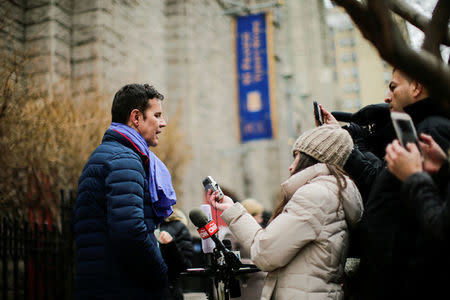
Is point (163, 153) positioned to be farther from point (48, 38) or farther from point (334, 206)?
point (334, 206)

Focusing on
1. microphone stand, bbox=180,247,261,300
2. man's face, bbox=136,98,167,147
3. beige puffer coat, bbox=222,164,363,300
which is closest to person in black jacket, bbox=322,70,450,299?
beige puffer coat, bbox=222,164,363,300

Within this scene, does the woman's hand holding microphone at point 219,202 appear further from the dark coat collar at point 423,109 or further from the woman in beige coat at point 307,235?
the dark coat collar at point 423,109

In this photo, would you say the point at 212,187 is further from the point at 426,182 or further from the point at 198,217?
the point at 426,182

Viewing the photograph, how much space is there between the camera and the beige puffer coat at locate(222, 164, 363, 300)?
2.67m

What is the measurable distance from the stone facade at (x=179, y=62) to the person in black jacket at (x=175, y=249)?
12.2ft

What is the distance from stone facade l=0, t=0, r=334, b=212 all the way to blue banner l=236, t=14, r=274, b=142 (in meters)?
0.45

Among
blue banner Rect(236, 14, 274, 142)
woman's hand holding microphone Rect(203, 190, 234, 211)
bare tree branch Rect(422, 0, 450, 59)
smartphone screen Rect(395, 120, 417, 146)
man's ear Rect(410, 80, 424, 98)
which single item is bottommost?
woman's hand holding microphone Rect(203, 190, 234, 211)

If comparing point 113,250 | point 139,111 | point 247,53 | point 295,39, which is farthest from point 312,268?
point 295,39

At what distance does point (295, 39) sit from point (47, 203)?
30.1m

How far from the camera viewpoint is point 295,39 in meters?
35.6

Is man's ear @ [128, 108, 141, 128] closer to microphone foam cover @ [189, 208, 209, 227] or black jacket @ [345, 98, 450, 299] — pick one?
microphone foam cover @ [189, 208, 209, 227]

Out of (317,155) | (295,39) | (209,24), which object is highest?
(295,39)

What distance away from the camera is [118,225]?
265 cm

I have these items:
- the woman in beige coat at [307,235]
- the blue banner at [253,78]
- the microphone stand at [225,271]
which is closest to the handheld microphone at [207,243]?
the microphone stand at [225,271]
